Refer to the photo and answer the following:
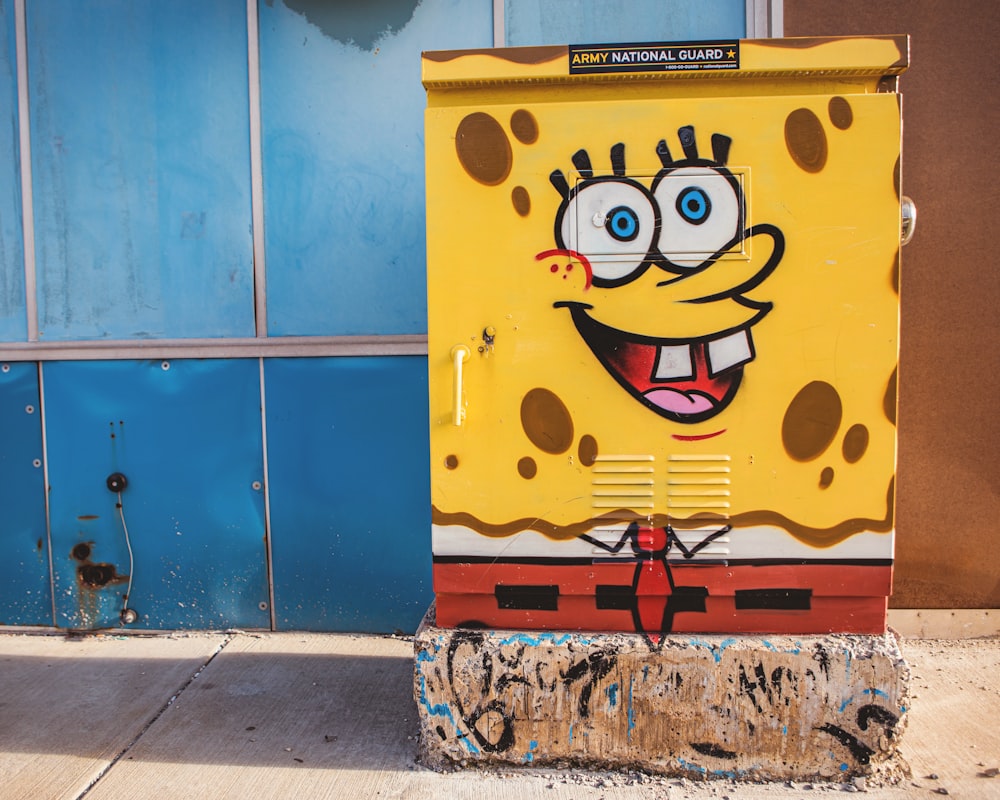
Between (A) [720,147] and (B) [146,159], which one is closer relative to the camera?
(A) [720,147]

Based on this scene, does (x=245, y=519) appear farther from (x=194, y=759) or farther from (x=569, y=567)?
(x=569, y=567)

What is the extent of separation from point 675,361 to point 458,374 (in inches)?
26.9

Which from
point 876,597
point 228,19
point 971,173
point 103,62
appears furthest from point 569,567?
point 103,62

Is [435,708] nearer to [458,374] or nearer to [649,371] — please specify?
[458,374]

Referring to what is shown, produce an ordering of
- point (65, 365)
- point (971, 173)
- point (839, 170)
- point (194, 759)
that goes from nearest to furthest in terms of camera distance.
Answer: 1. point (839, 170)
2. point (194, 759)
3. point (971, 173)
4. point (65, 365)

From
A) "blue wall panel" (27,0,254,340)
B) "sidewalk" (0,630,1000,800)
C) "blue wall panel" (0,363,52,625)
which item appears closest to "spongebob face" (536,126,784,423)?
"sidewalk" (0,630,1000,800)

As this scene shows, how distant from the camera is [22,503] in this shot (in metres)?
3.81

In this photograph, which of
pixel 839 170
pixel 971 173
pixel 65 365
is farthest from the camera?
pixel 65 365

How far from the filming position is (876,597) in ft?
7.94

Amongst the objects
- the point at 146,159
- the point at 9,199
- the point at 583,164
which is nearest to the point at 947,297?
the point at 583,164

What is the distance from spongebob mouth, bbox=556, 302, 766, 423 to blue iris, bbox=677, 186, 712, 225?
366 mm

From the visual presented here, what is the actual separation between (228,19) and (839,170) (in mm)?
2880

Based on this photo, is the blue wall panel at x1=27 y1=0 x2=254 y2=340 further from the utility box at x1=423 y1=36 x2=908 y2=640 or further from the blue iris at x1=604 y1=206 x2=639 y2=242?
the blue iris at x1=604 y1=206 x2=639 y2=242

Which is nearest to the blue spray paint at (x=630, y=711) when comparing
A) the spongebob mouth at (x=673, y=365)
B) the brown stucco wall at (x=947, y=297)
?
the spongebob mouth at (x=673, y=365)
